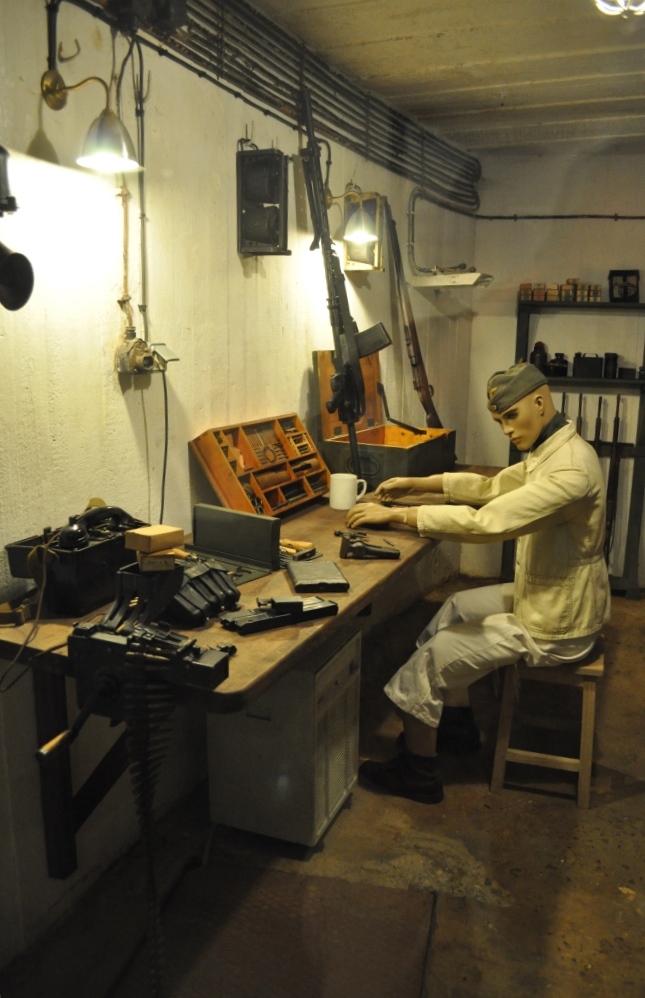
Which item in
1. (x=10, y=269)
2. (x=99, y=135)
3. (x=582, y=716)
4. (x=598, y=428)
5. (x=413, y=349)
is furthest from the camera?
(x=598, y=428)

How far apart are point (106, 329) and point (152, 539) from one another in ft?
2.57

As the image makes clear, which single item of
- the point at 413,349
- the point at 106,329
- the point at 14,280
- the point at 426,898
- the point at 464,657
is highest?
the point at 14,280

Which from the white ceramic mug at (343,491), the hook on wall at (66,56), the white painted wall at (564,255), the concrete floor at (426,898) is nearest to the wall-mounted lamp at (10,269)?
the hook on wall at (66,56)

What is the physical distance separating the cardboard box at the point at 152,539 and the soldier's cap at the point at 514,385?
133cm

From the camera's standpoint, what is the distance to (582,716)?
2.73 m

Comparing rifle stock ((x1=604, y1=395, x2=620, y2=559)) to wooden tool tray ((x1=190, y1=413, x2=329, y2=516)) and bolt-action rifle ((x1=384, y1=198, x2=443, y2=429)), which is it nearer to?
bolt-action rifle ((x1=384, y1=198, x2=443, y2=429))

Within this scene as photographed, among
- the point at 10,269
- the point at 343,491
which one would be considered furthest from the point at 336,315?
the point at 10,269

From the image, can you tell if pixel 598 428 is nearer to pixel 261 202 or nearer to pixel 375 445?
pixel 375 445

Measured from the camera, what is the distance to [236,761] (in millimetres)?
2447

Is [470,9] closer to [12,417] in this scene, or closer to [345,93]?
[345,93]

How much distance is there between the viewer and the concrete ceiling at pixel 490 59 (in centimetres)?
279

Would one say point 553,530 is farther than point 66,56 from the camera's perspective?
Yes

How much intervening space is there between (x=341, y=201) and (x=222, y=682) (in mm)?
2557

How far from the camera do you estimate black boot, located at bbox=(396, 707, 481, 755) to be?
3.09 metres
